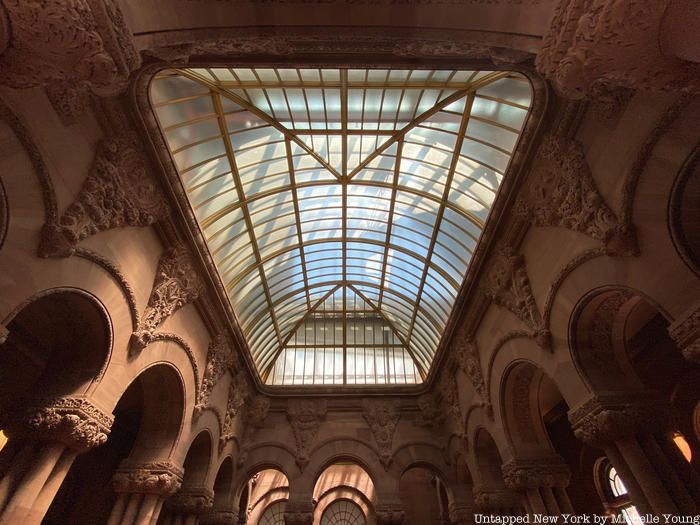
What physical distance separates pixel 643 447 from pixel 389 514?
1067 cm

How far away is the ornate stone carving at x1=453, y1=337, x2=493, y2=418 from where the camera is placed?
1238cm

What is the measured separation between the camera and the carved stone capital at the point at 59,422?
6777 millimetres

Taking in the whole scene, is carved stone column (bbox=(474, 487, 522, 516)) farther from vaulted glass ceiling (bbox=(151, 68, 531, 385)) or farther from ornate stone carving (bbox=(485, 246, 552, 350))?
ornate stone carving (bbox=(485, 246, 552, 350))

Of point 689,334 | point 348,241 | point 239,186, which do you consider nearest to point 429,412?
point 348,241

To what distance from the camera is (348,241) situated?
16125 millimetres

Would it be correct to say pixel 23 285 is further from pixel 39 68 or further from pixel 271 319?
pixel 271 319

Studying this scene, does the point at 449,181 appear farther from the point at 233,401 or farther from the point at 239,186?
the point at 233,401

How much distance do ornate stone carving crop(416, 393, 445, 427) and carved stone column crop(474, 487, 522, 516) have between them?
13.4ft

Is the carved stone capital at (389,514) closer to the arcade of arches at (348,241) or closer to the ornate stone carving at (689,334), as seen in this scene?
the arcade of arches at (348,241)

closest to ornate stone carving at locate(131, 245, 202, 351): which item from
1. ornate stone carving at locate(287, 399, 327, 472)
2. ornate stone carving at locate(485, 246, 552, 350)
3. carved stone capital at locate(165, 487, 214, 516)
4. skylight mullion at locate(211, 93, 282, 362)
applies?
skylight mullion at locate(211, 93, 282, 362)

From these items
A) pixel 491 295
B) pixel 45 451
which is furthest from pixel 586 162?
pixel 45 451

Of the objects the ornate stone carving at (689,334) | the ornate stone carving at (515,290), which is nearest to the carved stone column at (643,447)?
the ornate stone carving at (515,290)

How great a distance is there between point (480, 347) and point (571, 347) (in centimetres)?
488

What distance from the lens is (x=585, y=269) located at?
25.0 feet
